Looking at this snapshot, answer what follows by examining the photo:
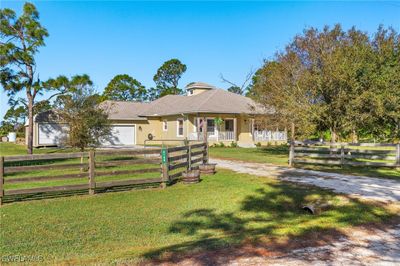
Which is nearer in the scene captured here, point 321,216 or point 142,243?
point 142,243

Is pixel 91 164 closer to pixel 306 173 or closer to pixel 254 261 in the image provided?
pixel 254 261

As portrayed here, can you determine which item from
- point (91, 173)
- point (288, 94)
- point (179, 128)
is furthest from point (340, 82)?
point (179, 128)

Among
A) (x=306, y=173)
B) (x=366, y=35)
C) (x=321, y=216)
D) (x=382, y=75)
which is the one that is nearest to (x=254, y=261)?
(x=321, y=216)

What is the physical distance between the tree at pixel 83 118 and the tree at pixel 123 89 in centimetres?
5196

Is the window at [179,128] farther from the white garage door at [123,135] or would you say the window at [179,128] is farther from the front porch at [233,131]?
the white garage door at [123,135]

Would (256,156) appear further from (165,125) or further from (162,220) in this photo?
(165,125)

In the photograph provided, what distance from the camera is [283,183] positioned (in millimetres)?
10578

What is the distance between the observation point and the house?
29.0 meters

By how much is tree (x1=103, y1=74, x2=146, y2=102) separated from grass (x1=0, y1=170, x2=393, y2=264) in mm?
59608

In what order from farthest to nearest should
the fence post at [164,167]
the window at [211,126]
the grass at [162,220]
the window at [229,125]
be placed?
the window at [229,125] < the window at [211,126] < the fence post at [164,167] < the grass at [162,220]

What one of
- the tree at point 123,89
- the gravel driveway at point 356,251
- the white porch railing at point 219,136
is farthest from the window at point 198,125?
the tree at point 123,89

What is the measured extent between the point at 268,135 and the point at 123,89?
139 feet

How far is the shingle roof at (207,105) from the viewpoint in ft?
94.4

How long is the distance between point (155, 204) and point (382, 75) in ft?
38.9
